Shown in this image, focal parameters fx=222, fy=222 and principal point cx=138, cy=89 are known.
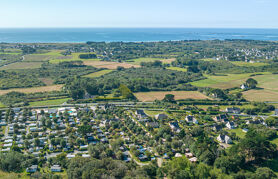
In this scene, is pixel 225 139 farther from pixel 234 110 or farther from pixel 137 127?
pixel 137 127

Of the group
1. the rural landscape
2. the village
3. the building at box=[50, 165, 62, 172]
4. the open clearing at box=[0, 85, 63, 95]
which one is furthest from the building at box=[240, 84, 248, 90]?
the building at box=[50, 165, 62, 172]

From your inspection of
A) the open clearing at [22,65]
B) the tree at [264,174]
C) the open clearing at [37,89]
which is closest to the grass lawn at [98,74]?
the open clearing at [37,89]

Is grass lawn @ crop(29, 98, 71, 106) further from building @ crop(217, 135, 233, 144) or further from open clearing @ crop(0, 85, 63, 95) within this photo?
building @ crop(217, 135, 233, 144)

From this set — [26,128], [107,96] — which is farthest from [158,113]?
[26,128]

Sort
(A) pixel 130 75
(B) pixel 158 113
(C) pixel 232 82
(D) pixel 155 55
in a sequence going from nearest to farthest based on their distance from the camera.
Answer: (B) pixel 158 113, (C) pixel 232 82, (A) pixel 130 75, (D) pixel 155 55

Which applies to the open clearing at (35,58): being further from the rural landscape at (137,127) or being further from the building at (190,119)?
the building at (190,119)

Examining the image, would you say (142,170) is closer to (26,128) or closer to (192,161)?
(192,161)
